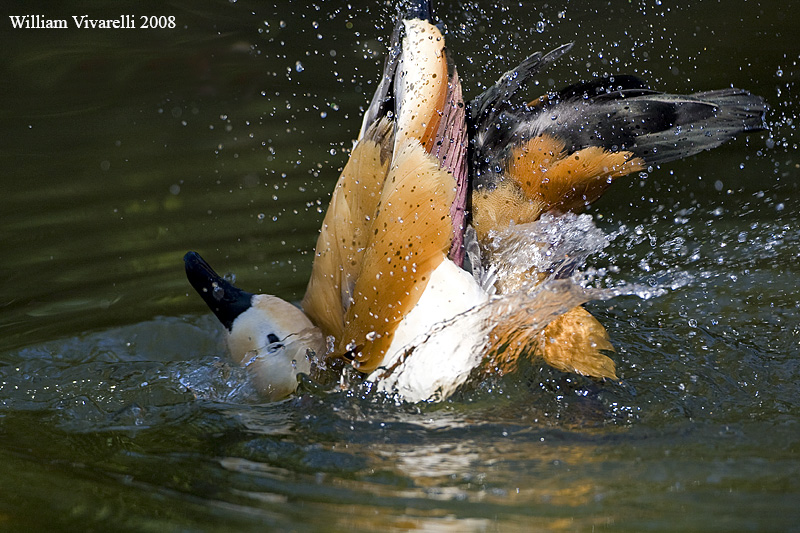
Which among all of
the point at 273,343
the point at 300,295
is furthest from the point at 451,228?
the point at 300,295

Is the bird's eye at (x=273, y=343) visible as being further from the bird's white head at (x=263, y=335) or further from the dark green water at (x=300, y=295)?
the dark green water at (x=300, y=295)

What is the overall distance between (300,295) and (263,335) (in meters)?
1.06

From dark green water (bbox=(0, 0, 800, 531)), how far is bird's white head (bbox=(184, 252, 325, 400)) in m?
0.09

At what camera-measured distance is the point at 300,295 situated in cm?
372

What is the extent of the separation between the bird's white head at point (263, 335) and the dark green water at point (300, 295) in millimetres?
88

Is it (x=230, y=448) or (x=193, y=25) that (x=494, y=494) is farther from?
(x=193, y=25)

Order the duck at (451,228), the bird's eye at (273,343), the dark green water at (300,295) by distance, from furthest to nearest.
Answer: the bird's eye at (273,343), the duck at (451,228), the dark green water at (300,295)

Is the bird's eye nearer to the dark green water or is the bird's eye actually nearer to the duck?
the duck

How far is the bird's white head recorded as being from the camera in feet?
8.71

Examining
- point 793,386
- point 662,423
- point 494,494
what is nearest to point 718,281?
point 793,386

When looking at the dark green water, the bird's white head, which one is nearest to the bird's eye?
the bird's white head

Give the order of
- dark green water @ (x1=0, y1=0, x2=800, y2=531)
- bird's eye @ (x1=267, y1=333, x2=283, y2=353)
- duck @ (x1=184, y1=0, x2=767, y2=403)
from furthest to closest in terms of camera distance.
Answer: bird's eye @ (x1=267, y1=333, x2=283, y2=353)
duck @ (x1=184, y1=0, x2=767, y2=403)
dark green water @ (x1=0, y1=0, x2=800, y2=531)

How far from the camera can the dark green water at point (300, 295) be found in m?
2.11

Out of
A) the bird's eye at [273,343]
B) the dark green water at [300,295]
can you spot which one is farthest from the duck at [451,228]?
the dark green water at [300,295]
